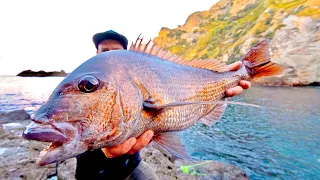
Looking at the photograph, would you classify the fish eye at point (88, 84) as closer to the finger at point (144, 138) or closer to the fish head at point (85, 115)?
the fish head at point (85, 115)

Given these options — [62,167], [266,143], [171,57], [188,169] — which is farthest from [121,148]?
[266,143]

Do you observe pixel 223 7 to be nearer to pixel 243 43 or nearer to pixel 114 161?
pixel 243 43

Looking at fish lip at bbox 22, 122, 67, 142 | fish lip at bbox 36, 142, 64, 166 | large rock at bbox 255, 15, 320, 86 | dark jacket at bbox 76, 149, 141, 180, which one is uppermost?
large rock at bbox 255, 15, 320, 86

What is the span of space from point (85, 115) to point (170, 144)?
1.04 m

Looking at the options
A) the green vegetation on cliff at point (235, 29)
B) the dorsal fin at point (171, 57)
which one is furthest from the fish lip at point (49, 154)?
the green vegetation on cliff at point (235, 29)

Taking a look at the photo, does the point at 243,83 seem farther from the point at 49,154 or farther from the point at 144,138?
the point at 49,154

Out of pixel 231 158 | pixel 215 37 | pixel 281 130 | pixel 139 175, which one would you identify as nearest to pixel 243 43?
pixel 215 37

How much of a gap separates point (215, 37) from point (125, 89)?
106 meters

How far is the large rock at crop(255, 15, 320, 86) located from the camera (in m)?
46.1

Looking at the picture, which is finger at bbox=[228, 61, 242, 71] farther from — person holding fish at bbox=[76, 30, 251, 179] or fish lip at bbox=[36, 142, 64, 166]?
fish lip at bbox=[36, 142, 64, 166]

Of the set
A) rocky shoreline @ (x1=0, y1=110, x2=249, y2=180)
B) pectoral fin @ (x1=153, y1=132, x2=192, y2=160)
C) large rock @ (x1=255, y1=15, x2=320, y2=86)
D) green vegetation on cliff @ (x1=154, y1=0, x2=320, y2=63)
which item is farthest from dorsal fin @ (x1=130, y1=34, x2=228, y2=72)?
large rock @ (x1=255, y1=15, x2=320, y2=86)

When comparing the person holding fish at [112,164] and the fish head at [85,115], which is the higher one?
the fish head at [85,115]

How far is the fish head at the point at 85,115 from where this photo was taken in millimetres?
1485

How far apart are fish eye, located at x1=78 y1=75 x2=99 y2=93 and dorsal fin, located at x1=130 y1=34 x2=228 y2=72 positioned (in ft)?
2.71
